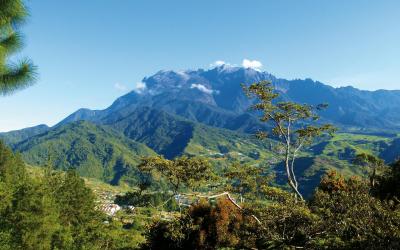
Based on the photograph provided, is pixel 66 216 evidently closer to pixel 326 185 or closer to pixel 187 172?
pixel 187 172

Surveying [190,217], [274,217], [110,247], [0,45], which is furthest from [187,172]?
[0,45]

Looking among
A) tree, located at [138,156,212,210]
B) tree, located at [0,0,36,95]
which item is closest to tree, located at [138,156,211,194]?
tree, located at [138,156,212,210]

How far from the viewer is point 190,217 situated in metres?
39.4

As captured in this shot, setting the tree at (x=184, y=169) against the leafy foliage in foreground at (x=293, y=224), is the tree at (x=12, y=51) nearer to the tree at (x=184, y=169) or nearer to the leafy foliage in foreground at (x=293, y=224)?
the leafy foliage in foreground at (x=293, y=224)

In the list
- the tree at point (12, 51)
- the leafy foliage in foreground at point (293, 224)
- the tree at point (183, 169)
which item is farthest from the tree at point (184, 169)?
the tree at point (12, 51)

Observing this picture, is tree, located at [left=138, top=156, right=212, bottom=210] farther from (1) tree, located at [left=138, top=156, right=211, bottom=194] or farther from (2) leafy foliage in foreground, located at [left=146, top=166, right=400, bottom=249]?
(2) leafy foliage in foreground, located at [left=146, top=166, right=400, bottom=249]

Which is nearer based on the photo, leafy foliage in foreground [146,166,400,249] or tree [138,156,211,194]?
leafy foliage in foreground [146,166,400,249]

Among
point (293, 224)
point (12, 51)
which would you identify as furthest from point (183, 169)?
point (12, 51)

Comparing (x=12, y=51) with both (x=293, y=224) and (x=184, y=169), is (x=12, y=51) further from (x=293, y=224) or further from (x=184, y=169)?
(x=184, y=169)

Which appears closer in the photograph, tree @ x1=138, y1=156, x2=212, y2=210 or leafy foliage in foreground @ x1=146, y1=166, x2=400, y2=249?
leafy foliage in foreground @ x1=146, y1=166, x2=400, y2=249

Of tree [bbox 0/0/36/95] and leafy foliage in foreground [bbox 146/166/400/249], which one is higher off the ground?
tree [bbox 0/0/36/95]

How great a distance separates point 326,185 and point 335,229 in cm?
3240

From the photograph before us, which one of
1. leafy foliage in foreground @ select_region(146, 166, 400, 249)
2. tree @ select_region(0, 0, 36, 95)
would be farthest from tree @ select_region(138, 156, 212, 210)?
tree @ select_region(0, 0, 36, 95)

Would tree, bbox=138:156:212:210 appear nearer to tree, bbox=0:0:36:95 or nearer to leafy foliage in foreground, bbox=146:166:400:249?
leafy foliage in foreground, bbox=146:166:400:249
